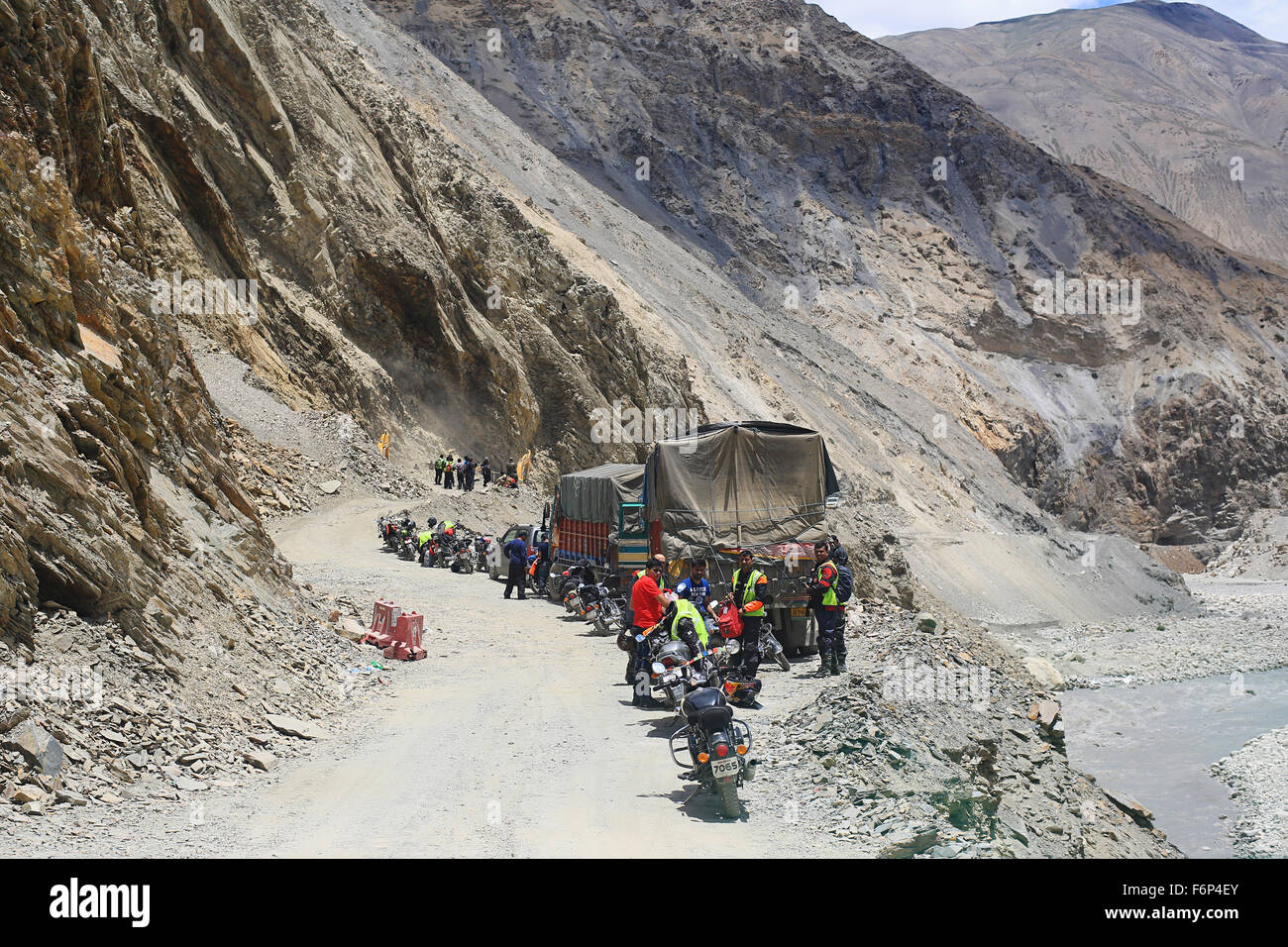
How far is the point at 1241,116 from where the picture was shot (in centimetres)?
16575

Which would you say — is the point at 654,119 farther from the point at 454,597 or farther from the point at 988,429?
the point at 454,597

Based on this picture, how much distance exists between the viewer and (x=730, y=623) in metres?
11.5

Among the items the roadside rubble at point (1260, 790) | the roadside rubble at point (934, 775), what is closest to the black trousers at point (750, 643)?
the roadside rubble at point (934, 775)

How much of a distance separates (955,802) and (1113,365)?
6664 cm

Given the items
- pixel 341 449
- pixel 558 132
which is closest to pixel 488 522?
pixel 341 449

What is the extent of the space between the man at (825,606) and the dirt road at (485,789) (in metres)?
0.41

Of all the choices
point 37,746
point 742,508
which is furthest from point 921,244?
point 37,746

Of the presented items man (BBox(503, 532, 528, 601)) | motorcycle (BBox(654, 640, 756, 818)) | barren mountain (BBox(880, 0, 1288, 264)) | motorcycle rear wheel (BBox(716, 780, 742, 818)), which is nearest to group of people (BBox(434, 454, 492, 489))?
man (BBox(503, 532, 528, 601))

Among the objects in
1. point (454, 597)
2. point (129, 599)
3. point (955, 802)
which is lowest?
point (454, 597)

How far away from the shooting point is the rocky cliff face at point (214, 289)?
9.23 metres

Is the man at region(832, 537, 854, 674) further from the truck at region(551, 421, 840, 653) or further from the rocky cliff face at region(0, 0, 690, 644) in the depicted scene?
the rocky cliff face at region(0, 0, 690, 644)

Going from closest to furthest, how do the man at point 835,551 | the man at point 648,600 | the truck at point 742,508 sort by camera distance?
the man at point 648,600
the man at point 835,551
the truck at point 742,508

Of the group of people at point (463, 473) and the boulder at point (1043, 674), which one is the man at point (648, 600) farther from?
the group of people at point (463, 473)

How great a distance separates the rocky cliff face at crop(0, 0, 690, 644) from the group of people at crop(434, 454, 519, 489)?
1.26 metres
